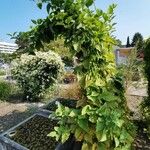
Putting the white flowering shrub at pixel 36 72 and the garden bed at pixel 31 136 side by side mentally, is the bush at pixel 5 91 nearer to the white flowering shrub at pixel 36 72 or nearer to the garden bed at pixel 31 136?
the white flowering shrub at pixel 36 72

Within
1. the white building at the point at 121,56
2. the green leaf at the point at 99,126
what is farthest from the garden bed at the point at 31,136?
the white building at the point at 121,56

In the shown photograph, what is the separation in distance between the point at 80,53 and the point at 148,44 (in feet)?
9.30

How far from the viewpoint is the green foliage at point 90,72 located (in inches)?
162

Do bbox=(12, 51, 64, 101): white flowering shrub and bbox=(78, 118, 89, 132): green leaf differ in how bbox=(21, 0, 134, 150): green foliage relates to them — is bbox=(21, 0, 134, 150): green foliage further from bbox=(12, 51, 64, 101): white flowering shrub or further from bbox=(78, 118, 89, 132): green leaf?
bbox=(12, 51, 64, 101): white flowering shrub

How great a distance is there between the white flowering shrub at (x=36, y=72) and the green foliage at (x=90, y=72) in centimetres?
649

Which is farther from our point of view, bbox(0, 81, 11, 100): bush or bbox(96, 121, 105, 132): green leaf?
bbox(0, 81, 11, 100): bush

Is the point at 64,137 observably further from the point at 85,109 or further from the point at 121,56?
the point at 121,56

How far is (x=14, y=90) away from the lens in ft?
41.4

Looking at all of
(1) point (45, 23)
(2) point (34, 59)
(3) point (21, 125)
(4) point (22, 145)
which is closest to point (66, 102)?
(3) point (21, 125)

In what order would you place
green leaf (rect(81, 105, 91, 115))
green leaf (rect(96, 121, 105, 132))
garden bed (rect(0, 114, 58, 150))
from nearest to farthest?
green leaf (rect(96, 121, 105, 132)), green leaf (rect(81, 105, 91, 115)), garden bed (rect(0, 114, 58, 150))

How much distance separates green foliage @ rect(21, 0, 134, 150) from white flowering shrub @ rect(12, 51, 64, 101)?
6488mm

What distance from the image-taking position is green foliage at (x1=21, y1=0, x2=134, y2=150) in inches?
162

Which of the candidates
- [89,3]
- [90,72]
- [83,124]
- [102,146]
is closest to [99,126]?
[83,124]

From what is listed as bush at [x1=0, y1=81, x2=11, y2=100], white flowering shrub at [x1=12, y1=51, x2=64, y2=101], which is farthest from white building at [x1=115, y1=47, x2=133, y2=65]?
bush at [x1=0, y1=81, x2=11, y2=100]
